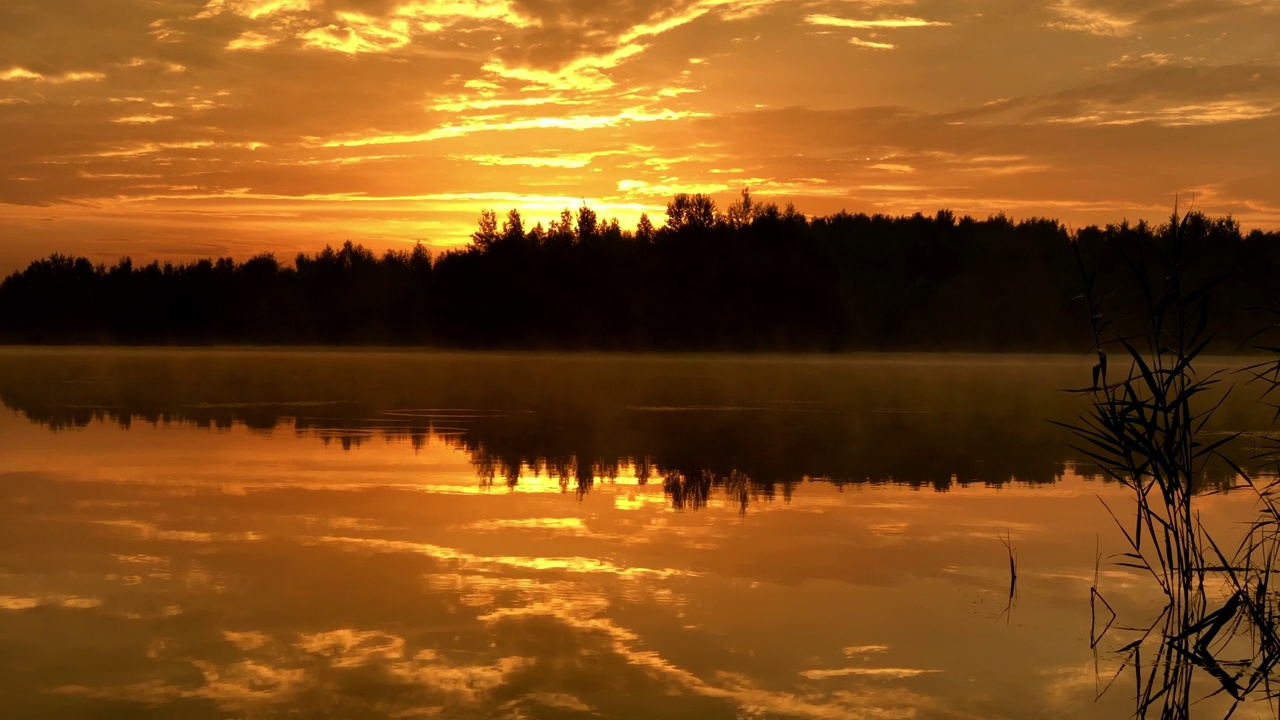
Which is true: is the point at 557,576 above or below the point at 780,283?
below

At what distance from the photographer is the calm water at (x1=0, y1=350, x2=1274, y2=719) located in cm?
532

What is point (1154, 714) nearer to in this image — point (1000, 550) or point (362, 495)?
point (1000, 550)

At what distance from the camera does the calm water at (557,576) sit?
209 inches

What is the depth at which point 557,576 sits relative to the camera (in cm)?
748

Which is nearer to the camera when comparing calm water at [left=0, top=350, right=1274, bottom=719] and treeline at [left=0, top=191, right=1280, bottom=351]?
calm water at [left=0, top=350, right=1274, bottom=719]

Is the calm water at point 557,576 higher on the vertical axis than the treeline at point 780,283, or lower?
lower

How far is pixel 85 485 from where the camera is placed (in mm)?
11320

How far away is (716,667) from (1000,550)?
3.61 metres

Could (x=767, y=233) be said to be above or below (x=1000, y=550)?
above

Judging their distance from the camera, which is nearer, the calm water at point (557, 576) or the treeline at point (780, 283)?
the calm water at point (557, 576)

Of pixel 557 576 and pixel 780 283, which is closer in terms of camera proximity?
pixel 557 576

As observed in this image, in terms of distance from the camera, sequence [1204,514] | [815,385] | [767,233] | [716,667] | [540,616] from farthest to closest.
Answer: [767,233], [815,385], [1204,514], [540,616], [716,667]

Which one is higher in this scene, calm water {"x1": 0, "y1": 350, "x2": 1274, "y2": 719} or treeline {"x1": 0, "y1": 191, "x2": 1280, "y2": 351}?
treeline {"x1": 0, "y1": 191, "x2": 1280, "y2": 351}

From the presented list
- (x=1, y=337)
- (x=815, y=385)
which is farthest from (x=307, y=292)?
(x=815, y=385)
